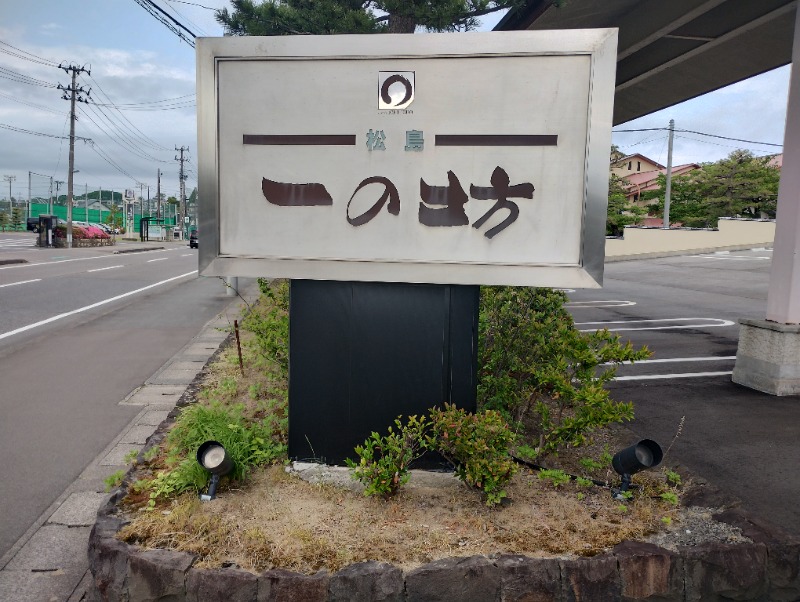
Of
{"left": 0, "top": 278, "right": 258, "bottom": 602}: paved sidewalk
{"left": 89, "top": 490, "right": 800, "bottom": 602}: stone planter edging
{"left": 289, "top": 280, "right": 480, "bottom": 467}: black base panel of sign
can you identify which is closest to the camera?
{"left": 89, "top": 490, "right": 800, "bottom": 602}: stone planter edging

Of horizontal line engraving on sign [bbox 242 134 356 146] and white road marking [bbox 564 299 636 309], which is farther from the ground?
horizontal line engraving on sign [bbox 242 134 356 146]

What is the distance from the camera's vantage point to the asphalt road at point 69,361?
481 centimetres

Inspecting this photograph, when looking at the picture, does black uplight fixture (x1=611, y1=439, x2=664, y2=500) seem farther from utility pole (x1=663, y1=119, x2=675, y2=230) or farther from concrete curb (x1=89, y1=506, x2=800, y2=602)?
utility pole (x1=663, y1=119, x2=675, y2=230)

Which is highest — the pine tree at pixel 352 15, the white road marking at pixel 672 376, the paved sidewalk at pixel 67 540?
the pine tree at pixel 352 15

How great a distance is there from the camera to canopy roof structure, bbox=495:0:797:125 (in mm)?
8859

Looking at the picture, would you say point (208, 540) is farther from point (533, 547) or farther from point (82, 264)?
point (82, 264)

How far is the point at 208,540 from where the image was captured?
10.7 ft

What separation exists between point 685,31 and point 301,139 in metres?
8.41

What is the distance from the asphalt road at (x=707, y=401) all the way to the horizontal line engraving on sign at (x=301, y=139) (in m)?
3.36

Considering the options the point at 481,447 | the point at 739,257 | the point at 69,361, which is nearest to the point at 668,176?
the point at 739,257

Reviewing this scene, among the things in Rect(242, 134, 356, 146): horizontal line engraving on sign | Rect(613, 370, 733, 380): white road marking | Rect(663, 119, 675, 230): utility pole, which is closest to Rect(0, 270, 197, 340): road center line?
Rect(242, 134, 356, 146): horizontal line engraving on sign

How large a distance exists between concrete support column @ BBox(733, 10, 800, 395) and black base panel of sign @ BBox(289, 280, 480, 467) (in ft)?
14.0

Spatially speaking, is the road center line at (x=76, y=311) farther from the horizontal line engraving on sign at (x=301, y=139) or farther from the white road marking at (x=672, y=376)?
the white road marking at (x=672, y=376)

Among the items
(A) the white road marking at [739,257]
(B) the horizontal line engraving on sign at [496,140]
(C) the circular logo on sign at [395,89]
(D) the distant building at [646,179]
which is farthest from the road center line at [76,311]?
(D) the distant building at [646,179]
